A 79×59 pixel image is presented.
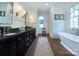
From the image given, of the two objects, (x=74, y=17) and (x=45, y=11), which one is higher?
(x=45, y=11)

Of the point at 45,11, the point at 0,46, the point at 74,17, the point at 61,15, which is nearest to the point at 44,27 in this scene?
the point at 45,11

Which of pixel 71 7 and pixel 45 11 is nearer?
pixel 71 7

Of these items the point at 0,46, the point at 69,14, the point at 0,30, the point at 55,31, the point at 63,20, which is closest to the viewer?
the point at 0,46

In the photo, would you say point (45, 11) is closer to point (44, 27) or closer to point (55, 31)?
point (44, 27)

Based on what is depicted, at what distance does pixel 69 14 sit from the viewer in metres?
5.12

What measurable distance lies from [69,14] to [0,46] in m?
4.10

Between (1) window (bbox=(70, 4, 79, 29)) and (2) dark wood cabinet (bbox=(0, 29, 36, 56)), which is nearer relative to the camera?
(2) dark wood cabinet (bbox=(0, 29, 36, 56))

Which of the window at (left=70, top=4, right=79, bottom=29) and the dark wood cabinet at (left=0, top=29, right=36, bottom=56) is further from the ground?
the window at (left=70, top=4, right=79, bottom=29)

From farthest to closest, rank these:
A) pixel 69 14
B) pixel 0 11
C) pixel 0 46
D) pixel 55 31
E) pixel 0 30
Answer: pixel 55 31, pixel 69 14, pixel 0 11, pixel 0 30, pixel 0 46

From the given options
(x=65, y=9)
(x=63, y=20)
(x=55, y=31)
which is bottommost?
(x=55, y=31)

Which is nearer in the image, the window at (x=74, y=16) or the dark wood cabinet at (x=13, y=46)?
the dark wood cabinet at (x=13, y=46)

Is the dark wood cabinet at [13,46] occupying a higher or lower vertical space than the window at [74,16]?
lower

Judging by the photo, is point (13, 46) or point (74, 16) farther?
point (74, 16)

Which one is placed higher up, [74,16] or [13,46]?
[74,16]
